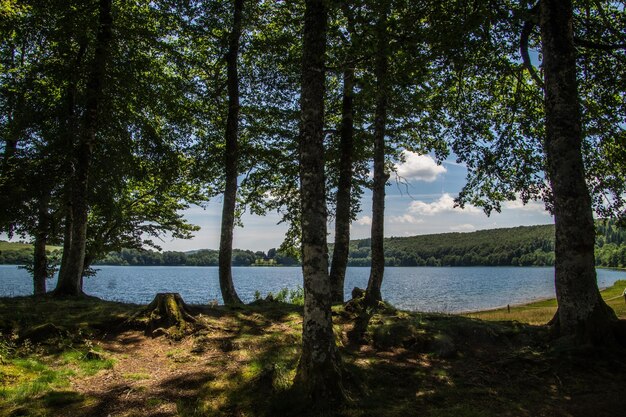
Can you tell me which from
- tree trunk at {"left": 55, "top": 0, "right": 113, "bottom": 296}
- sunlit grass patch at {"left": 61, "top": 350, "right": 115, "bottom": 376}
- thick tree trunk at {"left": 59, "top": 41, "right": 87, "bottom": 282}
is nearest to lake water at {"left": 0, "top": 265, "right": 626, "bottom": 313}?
thick tree trunk at {"left": 59, "top": 41, "right": 87, "bottom": 282}

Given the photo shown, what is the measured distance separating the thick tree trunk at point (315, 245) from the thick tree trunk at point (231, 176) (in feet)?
30.0

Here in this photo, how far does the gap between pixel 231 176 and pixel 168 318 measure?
282 inches

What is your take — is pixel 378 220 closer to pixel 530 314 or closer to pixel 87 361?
pixel 87 361

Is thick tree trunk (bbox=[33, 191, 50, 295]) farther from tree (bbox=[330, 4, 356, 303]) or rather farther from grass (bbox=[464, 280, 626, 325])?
grass (bbox=[464, 280, 626, 325])

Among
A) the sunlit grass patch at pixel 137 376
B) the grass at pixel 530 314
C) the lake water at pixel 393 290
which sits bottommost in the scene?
the lake water at pixel 393 290

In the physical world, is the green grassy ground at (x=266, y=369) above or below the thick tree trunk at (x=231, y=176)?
below

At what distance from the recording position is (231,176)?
15.8 m

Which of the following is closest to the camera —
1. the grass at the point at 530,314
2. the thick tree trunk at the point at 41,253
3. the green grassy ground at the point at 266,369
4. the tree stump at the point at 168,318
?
the green grassy ground at the point at 266,369

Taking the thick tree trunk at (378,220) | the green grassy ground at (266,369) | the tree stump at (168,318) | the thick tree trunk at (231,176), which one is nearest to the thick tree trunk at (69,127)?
the thick tree trunk at (231,176)

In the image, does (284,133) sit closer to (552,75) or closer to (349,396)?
(552,75)

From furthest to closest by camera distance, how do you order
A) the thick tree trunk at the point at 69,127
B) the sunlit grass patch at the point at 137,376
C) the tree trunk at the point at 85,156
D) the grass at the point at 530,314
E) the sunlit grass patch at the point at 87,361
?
the grass at the point at 530,314 < the thick tree trunk at the point at 69,127 < the tree trunk at the point at 85,156 < the sunlit grass patch at the point at 87,361 < the sunlit grass patch at the point at 137,376

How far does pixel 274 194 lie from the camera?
20.3 metres

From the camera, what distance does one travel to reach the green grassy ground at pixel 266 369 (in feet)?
20.5

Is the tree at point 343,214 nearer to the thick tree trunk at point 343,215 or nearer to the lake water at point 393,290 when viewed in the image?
the thick tree trunk at point 343,215
